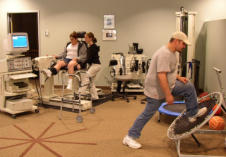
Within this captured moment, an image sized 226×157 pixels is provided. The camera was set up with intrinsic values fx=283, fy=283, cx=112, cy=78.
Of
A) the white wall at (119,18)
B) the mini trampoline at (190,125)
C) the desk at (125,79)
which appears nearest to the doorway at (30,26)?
the white wall at (119,18)

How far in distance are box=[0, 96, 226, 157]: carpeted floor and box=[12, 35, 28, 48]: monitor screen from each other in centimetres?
135

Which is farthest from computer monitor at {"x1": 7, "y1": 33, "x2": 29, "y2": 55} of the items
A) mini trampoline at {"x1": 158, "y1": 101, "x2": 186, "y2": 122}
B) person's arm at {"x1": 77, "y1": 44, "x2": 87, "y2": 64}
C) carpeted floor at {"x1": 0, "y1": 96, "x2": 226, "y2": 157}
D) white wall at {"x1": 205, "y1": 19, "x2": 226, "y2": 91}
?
white wall at {"x1": 205, "y1": 19, "x2": 226, "y2": 91}

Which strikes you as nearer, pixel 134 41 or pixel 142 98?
pixel 142 98

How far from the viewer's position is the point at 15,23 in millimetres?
9523

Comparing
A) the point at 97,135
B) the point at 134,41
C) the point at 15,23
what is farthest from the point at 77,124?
the point at 15,23

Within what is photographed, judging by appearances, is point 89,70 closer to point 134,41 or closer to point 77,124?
point 77,124

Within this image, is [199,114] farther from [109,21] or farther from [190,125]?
[109,21]

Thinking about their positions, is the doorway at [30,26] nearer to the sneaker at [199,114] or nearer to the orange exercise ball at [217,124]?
the orange exercise ball at [217,124]

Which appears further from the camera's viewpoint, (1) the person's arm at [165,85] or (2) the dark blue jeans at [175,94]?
(2) the dark blue jeans at [175,94]

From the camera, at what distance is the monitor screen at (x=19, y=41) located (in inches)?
210

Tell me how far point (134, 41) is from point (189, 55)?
183 centimetres

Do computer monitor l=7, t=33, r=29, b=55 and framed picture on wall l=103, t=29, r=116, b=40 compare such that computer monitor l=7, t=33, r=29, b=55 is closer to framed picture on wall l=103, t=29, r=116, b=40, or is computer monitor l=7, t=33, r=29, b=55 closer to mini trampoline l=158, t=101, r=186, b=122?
framed picture on wall l=103, t=29, r=116, b=40

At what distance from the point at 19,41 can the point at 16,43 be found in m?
0.08

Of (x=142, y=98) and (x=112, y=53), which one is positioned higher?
(x=112, y=53)
